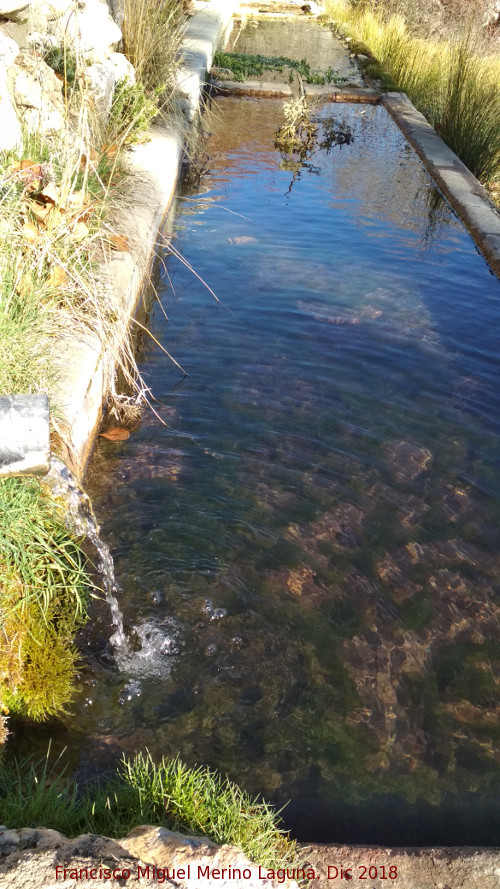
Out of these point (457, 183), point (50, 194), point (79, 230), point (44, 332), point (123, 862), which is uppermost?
point (457, 183)

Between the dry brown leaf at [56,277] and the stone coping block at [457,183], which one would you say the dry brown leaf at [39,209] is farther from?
the stone coping block at [457,183]

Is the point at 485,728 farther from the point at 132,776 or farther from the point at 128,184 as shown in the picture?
the point at 128,184

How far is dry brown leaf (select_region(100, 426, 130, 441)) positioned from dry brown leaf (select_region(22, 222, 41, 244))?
923 millimetres

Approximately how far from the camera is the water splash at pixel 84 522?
268 centimetres

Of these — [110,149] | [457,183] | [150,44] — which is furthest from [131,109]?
[457,183]

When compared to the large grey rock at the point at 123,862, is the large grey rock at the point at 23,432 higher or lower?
higher

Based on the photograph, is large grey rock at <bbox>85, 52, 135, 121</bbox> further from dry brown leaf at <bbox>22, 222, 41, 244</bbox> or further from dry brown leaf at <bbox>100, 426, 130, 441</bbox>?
dry brown leaf at <bbox>100, 426, 130, 441</bbox>

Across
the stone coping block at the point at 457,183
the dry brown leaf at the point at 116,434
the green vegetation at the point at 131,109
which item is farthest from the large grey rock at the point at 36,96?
the stone coping block at the point at 457,183

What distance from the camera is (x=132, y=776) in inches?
79.1

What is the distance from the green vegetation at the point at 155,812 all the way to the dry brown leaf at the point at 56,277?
201 centimetres

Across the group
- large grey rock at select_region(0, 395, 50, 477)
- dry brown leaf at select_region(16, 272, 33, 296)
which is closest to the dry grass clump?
dry brown leaf at select_region(16, 272, 33, 296)

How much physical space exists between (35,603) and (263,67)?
11337 millimetres

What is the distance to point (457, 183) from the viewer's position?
721 centimetres

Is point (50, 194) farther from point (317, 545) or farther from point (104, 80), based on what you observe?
point (104, 80)
